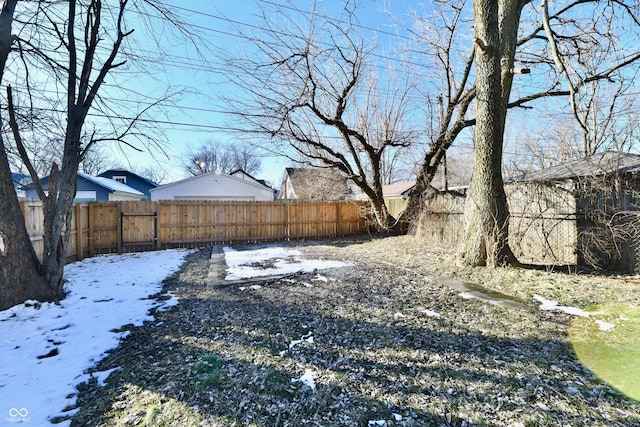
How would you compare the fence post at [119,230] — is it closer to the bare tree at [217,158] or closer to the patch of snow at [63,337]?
the patch of snow at [63,337]

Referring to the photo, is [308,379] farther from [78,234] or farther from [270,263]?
[78,234]

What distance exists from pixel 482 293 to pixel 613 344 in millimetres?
1535

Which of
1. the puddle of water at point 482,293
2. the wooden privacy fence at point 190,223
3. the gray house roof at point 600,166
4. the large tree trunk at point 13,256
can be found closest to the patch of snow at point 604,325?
the puddle of water at point 482,293

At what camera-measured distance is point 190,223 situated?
9625 millimetres

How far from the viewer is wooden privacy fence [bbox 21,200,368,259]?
7.73 m

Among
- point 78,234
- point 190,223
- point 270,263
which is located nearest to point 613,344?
point 270,263

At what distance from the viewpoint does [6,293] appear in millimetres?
3498

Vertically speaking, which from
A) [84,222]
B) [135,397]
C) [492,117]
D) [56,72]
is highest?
[56,72]

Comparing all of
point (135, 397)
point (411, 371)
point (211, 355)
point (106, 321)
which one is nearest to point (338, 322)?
point (411, 371)

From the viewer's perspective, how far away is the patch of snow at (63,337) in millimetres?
2025

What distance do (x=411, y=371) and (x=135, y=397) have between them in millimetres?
1974

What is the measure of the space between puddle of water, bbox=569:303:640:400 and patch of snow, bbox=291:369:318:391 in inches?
79.8

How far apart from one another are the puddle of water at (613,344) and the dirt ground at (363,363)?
0.06 meters

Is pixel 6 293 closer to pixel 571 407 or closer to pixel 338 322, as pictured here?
pixel 338 322
